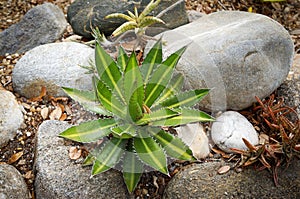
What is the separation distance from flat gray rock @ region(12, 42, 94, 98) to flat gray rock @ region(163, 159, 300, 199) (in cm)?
70

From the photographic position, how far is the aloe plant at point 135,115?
1.67m

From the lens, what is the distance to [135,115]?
1697 mm

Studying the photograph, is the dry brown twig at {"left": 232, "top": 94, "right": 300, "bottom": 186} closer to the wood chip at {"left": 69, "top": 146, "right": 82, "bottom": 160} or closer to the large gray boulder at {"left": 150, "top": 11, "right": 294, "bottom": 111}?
the large gray boulder at {"left": 150, "top": 11, "right": 294, "bottom": 111}

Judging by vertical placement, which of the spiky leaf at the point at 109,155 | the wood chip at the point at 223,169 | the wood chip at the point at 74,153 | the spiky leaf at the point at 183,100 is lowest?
the wood chip at the point at 223,169

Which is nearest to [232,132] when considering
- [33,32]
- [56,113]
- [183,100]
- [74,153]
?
[183,100]

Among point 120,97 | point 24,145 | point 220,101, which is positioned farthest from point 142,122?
point 24,145

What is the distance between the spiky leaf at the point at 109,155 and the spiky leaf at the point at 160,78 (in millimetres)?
208

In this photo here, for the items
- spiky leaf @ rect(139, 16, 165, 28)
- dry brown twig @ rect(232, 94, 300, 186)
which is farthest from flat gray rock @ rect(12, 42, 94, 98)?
dry brown twig @ rect(232, 94, 300, 186)

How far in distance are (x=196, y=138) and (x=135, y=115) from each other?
0.46 metres

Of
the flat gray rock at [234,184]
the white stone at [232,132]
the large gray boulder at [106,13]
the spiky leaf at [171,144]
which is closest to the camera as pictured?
the spiky leaf at [171,144]

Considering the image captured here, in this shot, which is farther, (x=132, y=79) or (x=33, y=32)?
(x=33, y=32)

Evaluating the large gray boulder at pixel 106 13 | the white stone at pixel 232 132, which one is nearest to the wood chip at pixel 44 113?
the large gray boulder at pixel 106 13

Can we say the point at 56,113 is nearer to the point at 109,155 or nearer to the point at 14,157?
the point at 14,157

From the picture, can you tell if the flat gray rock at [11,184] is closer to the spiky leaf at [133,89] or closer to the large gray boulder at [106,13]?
the spiky leaf at [133,89]
